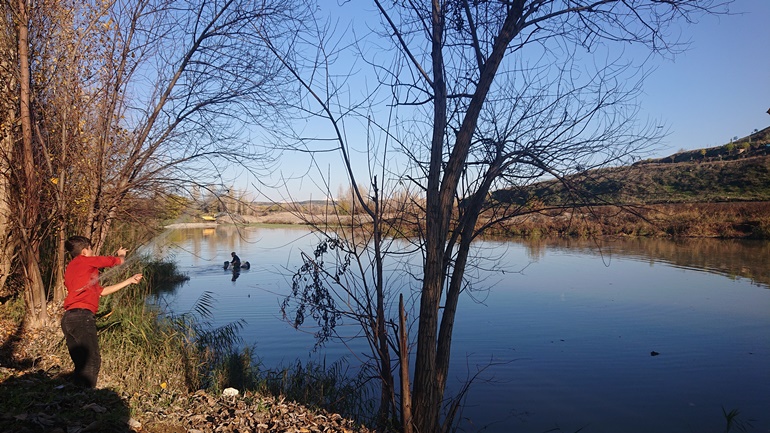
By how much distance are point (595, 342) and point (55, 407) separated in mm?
11701

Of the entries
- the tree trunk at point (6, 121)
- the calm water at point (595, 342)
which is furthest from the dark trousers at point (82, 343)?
the tree trunk at point (6, 121)

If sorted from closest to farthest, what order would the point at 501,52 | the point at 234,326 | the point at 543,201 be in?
1. the point at 501,52
2. the point at 543,201
3. the point at 234,326

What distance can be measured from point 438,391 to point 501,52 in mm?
3721

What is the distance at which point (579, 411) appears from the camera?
9.60m

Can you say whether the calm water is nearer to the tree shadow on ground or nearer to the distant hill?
the tree shadow on ground

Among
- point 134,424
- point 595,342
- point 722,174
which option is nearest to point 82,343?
point 134,424

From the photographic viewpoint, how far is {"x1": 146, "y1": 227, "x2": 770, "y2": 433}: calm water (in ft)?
31.2

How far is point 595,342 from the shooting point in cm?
1361

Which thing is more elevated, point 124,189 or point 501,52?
point 501,52

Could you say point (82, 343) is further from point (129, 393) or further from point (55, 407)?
point (55, 407)

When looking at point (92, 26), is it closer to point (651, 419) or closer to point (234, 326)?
point (234, 326)

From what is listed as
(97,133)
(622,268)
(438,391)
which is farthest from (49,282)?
(622,268)

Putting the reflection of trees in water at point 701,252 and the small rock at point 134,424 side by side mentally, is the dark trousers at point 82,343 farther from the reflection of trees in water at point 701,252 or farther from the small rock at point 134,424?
the reflection of trees in water at point 701,252

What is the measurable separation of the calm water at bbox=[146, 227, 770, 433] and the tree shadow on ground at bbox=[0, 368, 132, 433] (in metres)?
1.96
